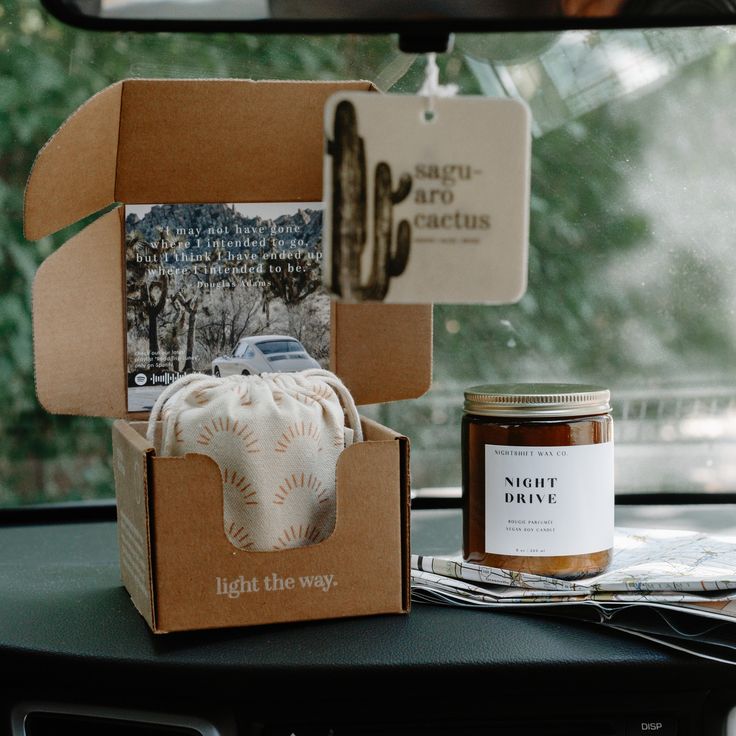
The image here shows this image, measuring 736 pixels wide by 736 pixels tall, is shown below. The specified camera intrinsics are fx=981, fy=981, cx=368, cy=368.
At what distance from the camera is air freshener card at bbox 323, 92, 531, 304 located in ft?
1.93

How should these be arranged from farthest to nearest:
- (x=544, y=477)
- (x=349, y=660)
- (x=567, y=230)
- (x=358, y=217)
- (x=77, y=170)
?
(x=567, y=230)
(x=77, y=170)
(x=544, y=477)
(x=349, y=660)
(x=358, y=217)

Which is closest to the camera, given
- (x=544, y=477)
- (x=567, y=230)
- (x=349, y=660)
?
(x=349, y=660)

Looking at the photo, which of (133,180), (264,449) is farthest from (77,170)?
(264,449)

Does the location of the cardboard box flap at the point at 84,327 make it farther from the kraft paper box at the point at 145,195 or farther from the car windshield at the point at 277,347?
the car windshield at the point at 277,347

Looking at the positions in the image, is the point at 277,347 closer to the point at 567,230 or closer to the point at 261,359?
the point at 261,359

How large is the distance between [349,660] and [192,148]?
0.54 metres

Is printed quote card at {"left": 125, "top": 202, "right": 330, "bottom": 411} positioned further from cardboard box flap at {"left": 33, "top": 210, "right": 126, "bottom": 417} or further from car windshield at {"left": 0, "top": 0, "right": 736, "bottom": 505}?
car windshield at {"left": 0, "top": 0, "right": 736, "bottom": 505}

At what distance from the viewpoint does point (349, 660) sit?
0.79 meters

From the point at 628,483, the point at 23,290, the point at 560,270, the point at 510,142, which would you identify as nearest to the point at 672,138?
the point at 560,270

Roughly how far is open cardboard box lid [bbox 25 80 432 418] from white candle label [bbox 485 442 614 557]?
0.36 metres

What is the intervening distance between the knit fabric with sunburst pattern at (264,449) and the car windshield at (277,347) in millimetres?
164

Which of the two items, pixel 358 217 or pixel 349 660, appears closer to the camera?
pixel 358 217

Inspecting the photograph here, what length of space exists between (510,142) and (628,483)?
2.69 ft

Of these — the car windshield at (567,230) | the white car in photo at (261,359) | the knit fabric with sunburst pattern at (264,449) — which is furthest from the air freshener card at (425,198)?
the car windshield at (567,230)
